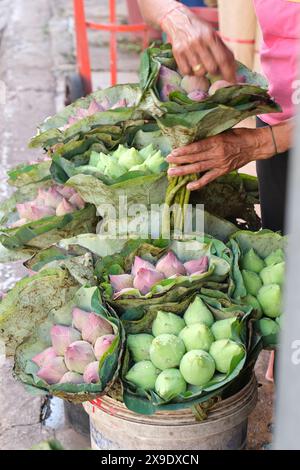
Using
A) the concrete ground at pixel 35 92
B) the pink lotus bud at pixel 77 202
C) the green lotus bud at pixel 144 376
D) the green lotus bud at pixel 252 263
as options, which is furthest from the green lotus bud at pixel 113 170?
the concrete ground at pixel 35 92

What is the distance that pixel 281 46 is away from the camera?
7.54 ft

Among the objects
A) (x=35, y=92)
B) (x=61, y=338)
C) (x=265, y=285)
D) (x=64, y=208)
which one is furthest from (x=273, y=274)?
(x=35, y=92)

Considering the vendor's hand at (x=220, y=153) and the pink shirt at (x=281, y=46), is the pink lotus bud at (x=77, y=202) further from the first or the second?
the pink shirt at (x=281, y=46)

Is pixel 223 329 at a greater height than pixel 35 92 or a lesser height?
greater

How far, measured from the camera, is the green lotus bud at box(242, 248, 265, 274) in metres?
2.04

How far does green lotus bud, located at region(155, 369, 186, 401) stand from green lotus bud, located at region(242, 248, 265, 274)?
1.39ft

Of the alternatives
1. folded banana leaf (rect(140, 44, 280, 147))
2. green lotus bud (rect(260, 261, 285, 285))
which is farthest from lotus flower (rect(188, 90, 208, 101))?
green lotus bud (rect(260, 261, 285, 285))

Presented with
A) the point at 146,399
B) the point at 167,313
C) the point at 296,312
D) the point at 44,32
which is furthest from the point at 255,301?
the point at 44,32

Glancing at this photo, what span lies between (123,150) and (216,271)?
0.70 m

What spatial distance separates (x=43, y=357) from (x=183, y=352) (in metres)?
0.36

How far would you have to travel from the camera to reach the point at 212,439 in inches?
73.8

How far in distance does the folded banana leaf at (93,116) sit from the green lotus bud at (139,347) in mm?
876

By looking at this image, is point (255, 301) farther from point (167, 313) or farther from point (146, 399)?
point (146, 399)

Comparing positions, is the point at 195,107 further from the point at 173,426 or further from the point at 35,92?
the point at 35,92
